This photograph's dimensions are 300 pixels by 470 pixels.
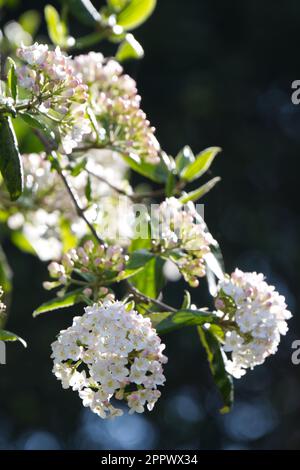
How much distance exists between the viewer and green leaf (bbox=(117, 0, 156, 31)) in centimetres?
195

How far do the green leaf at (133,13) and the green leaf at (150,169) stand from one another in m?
0.30

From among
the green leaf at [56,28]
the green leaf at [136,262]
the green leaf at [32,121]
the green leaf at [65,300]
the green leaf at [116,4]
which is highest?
the green leaf at [116,4]

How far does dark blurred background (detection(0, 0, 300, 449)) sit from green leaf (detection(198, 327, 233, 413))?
164 inches

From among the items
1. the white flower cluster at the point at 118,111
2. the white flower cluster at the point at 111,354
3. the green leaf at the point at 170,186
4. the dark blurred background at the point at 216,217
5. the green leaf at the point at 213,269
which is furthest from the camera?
the dark blurred background at the point at 216,217

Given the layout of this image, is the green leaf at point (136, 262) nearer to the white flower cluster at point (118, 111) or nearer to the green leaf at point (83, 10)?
the white flower cluster at point (118, 111)

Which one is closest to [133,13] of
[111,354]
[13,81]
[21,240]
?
[21,240]

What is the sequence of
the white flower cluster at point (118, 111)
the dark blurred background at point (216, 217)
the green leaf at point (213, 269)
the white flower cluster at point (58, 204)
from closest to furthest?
the green leaf at point (213, 269) < the white flower cluster at point (118, 111) < the white flower cluster at point (58, 204) < the dark blurred background at point (216, 217)

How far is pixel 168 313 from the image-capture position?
1.45m

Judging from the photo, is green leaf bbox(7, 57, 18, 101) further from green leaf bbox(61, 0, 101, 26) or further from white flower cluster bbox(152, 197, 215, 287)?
green leaf bbox(61, 0, 101, 26)

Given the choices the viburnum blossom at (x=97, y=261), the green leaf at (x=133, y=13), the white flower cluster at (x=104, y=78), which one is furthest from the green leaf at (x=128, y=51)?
the viburnum blossom at (x=97, y=261)

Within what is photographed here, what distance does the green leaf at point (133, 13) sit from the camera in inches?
76.8

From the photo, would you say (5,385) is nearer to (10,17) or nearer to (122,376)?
(10,17)

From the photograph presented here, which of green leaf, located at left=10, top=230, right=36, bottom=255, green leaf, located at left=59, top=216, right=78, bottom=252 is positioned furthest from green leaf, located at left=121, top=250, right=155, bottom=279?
green leaf, located at left=10, top=230, right=36, bottom=255

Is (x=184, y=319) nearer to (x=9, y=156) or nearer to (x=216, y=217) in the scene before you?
(x=9, y=156)
